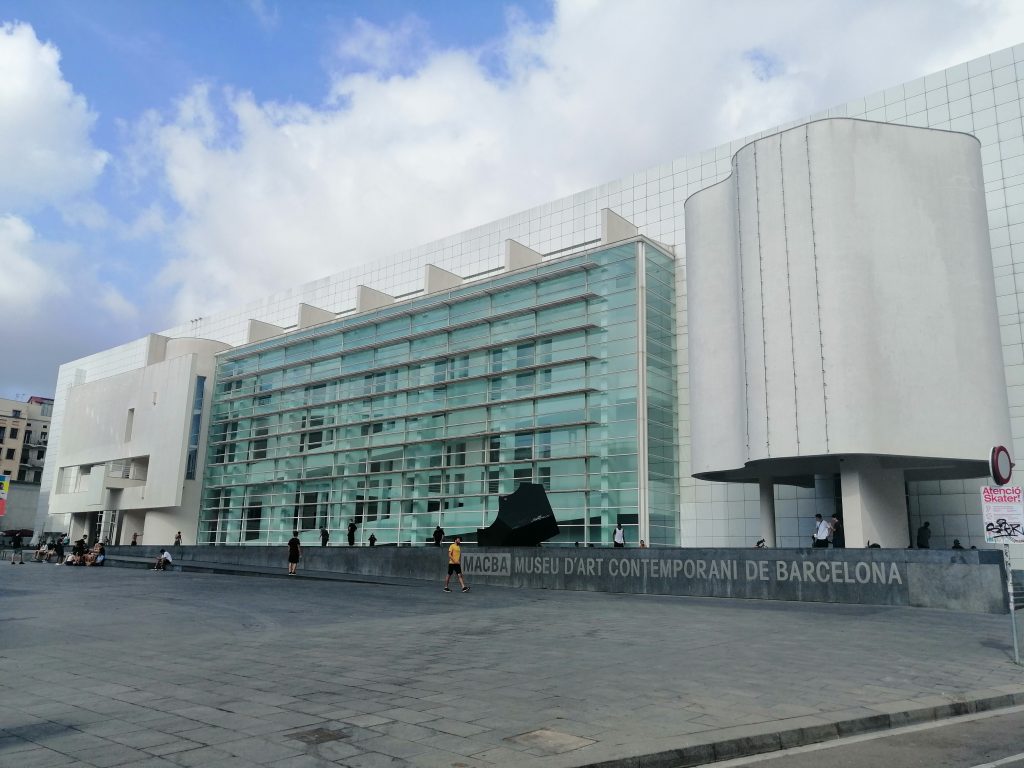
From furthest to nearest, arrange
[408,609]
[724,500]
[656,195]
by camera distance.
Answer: [656,195] < [724,500] < [408,609]

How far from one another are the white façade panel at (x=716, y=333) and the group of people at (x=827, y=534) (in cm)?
399

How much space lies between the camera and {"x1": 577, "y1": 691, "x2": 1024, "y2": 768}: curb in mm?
6398

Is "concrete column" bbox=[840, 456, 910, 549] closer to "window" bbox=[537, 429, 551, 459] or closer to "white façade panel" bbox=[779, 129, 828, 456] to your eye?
"white façade panel" bbox=[779, 129, 828, 456]

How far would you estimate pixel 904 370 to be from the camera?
86.8 ft

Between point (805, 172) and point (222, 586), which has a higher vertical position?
point (805, 172)

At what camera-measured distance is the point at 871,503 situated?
2825 centimetres

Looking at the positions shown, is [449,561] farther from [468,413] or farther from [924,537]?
[468,413]

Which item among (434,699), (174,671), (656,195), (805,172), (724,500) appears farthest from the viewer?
(656,195)

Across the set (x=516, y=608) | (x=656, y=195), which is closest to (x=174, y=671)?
(x=516, y=608)

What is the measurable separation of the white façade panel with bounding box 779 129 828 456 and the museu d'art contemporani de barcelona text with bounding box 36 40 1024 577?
8 cm

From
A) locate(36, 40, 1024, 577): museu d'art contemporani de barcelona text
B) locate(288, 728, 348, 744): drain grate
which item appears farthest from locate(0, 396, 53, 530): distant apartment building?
locate(288, 728, 348, 744): drain grate

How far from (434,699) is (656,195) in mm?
39087

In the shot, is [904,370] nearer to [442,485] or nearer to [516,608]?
[516,608]

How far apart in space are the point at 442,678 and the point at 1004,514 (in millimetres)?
8623
